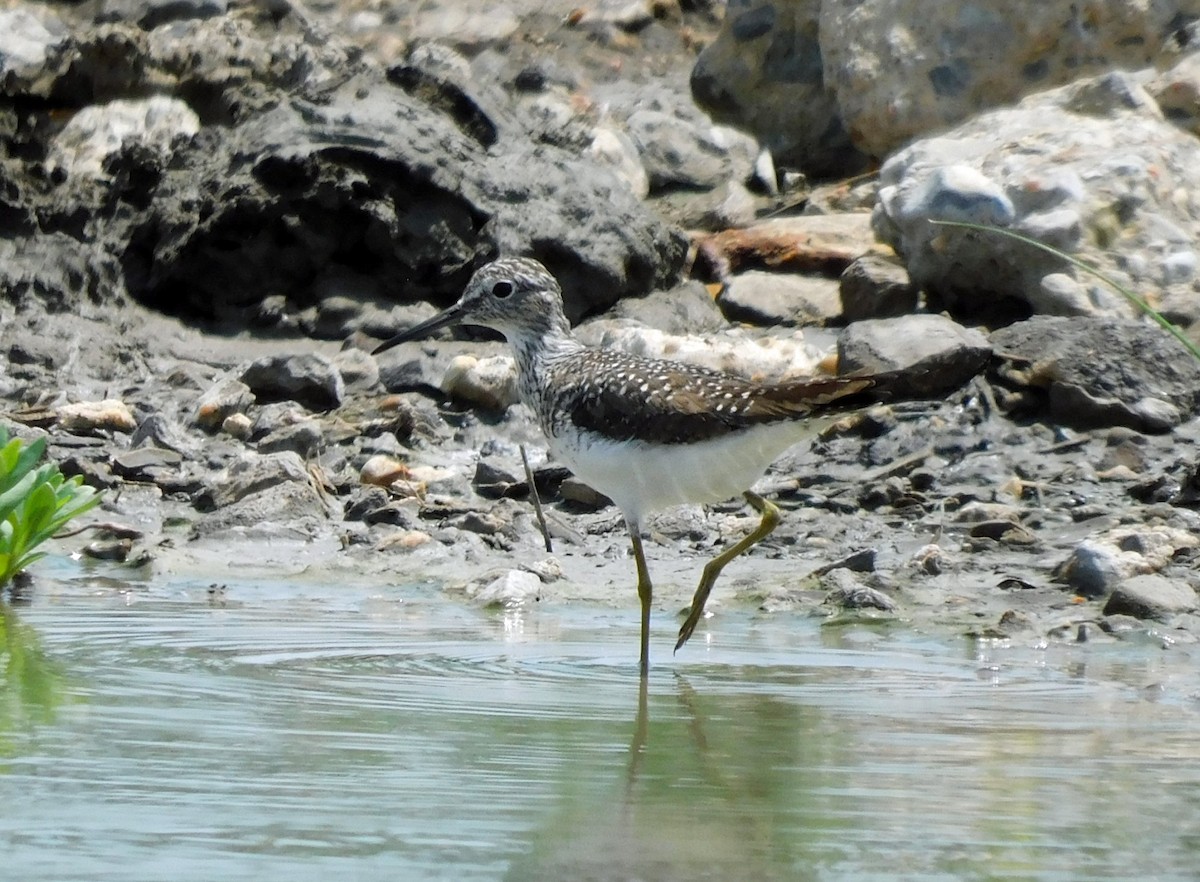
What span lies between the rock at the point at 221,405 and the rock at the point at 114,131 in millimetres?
1948

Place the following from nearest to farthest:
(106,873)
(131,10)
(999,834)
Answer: (106,873) → (999,834) → (131,10)

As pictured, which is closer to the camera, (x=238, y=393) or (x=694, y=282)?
(x=238, y=393)

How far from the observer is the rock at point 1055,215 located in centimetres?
866

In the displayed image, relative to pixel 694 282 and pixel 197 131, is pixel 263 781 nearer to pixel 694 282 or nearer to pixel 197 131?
pixel 694 282

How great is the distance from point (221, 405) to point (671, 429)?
3.38 metres

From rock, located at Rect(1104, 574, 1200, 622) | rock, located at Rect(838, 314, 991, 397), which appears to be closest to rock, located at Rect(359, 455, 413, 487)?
rock, located at Rect(838, 314, 991, 397)

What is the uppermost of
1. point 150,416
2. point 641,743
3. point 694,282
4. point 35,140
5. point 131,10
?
point 131,10

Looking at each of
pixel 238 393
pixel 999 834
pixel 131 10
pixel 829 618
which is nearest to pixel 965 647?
pixel 829 618

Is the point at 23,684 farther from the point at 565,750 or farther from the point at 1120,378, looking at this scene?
the point at 1120,378

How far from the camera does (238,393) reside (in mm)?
8539

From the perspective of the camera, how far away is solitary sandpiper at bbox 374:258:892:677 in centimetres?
554

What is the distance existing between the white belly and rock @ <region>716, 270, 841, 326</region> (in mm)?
3479

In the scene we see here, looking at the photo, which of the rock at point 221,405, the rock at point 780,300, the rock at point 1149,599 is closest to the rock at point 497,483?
the rock at point 221,405

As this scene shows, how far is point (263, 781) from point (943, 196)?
20.0 ft
